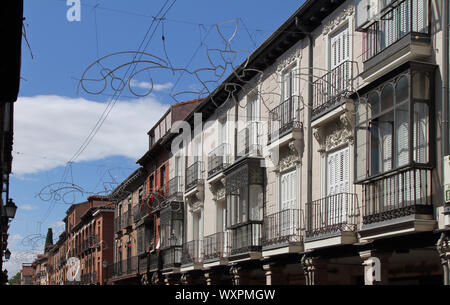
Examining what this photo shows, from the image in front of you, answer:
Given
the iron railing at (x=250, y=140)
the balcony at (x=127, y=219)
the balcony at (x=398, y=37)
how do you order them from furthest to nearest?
the balcony at (x=127, y=219) < the iron railing at (x=250, y=140) < the balcony at (x=398, y=37)

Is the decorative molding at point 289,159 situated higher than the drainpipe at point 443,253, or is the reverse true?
the decorative molding at point 289,159

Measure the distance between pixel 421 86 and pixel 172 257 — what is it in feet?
61.7

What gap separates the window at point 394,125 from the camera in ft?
41.9

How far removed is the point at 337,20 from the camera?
16828 millimetres

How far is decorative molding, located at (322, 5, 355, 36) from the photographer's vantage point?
1617cm

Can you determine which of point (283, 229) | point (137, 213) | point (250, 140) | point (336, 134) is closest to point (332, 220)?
point (336, 134)

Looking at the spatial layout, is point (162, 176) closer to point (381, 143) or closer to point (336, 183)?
point (336, 183)

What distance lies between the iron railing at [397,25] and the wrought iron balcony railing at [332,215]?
10.7 feet

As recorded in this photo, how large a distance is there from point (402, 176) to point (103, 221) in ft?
141

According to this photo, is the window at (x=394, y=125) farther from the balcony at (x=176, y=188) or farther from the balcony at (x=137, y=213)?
the balcony at (x=137, y=213)

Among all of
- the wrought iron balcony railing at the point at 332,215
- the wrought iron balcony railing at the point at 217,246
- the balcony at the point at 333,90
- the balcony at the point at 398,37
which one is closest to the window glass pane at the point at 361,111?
the balcony at the point at 398,37

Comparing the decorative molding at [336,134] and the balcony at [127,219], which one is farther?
the balcony at [127,219]

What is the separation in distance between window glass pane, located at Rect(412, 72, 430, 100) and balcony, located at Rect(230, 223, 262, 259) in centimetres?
867
